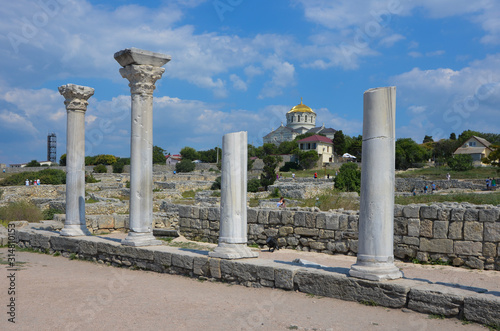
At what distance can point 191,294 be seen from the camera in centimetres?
671

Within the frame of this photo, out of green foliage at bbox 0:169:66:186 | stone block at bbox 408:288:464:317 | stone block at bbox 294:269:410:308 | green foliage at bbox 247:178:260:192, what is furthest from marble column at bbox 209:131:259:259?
green foliage at bbox 0:169:66:186

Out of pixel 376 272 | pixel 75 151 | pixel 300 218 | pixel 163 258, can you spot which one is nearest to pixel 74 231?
pixel 75 151

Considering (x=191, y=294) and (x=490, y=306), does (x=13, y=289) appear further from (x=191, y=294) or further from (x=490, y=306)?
(x=490, y=306)

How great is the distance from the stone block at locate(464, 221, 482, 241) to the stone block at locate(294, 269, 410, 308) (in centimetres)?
451

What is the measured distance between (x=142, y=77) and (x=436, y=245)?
748 cm

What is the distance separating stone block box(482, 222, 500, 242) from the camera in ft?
29.1

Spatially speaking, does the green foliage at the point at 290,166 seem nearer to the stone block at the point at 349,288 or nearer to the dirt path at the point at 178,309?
the dirt path at the point at 178,309

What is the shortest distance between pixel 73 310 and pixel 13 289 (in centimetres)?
176

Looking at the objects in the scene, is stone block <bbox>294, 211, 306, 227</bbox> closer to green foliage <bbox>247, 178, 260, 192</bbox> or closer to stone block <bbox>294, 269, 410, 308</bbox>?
stone block <bbox>294, 269, 410, 308</bbox>

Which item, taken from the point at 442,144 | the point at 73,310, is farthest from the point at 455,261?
the point at 442,144

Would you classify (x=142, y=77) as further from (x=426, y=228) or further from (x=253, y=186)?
(x=253, y=186)

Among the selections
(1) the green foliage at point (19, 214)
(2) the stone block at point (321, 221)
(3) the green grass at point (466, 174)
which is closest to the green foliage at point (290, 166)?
(3) the green grass at point (466, 174)

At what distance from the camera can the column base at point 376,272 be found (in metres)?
5.82

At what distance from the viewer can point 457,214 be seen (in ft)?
30.6
